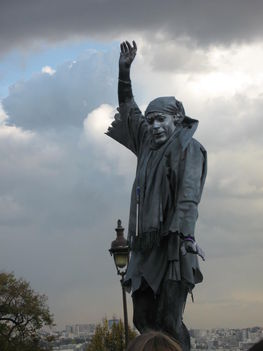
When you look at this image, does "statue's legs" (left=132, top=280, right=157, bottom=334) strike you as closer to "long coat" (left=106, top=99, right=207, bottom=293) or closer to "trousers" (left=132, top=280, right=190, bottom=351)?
"trousers" (left=132, top=280, right=190, bottom=351)

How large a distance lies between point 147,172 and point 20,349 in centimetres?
4292

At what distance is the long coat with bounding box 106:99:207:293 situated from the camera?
827cm

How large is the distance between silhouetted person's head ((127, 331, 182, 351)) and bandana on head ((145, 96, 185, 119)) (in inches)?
199

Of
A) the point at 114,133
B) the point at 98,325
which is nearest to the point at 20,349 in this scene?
the point at 98,325

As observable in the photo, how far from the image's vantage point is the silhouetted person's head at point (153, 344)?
12.4ft

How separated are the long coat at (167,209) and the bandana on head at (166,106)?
155mm

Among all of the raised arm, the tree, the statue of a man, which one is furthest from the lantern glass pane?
the tree

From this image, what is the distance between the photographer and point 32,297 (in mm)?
52312

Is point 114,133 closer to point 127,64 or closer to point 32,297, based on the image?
point 127,64

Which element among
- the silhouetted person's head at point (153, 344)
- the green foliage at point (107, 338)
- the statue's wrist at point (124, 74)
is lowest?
the silhouetted person's head at point (153, 344)

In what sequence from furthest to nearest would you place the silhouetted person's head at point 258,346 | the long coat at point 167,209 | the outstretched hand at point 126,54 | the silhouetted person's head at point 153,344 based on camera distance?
the outstretched hand at point 126,54 → the long coat at point 167,209 → the silhouetted person's head at point 153,344 → the silhouetted person's head at point 258,346

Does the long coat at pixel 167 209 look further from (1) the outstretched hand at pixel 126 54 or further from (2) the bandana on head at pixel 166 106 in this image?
(1) the outstretched hand at pixel 126 54

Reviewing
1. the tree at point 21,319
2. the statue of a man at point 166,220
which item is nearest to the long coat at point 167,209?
the statue of a man at point 166,220

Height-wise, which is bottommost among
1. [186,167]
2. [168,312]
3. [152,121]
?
[168,312]
